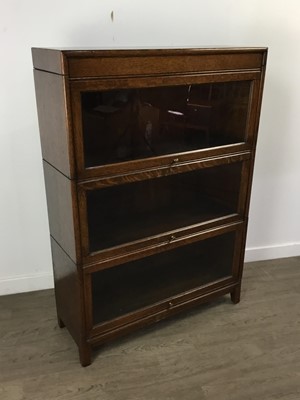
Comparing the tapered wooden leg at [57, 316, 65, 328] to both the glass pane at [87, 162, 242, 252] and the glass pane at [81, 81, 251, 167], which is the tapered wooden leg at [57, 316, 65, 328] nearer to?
the glass pane at [87, 162, 242, 252]

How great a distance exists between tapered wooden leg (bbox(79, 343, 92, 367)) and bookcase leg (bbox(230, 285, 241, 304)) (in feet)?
2.66

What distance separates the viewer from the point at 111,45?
1.75 metres

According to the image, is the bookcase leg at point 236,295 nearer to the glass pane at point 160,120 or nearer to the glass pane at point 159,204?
the glass pane at point 159,204

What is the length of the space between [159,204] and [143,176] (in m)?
0.30

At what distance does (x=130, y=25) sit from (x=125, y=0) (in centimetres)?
10

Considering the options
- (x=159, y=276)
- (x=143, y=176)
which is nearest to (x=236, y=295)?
(x=159, y=276)

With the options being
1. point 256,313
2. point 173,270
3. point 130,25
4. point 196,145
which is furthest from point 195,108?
point 256,313

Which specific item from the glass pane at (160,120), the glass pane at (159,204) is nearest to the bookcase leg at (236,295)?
the glass pane at (159,204)

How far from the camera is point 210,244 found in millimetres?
1909

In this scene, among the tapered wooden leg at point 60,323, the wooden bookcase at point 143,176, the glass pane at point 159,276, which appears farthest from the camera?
the tapered wooden leg at point 60,323

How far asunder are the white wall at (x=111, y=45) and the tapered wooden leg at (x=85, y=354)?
0.61 m

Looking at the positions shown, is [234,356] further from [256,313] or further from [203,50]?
[203,50]

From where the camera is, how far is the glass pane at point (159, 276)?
1.66 m

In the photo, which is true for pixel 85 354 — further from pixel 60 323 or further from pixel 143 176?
pixel 143 176
